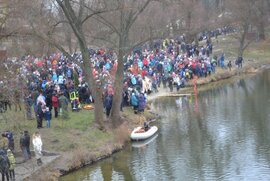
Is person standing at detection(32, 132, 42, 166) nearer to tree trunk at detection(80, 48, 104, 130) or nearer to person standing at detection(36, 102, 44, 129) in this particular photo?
person standing at detection(36, 102, 44, 129)

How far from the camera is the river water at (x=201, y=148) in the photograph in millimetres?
25766

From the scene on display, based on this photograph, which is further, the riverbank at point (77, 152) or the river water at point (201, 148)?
the river water at point (201, 148)

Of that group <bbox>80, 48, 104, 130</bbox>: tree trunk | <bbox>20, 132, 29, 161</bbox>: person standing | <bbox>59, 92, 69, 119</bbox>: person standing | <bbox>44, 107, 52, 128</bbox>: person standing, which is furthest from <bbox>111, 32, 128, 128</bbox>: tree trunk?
<bbox>20, 132, 29, 161</bbox>: person standing

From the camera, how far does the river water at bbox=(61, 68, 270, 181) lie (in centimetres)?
2577

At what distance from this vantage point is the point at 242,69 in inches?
2267

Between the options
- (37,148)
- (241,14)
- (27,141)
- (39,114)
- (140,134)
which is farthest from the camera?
(241,14)

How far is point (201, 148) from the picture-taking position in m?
29.7

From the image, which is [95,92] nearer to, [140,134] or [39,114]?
[140,134]

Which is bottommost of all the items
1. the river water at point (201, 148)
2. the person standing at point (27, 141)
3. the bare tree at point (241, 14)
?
the river water at point (201, 148)

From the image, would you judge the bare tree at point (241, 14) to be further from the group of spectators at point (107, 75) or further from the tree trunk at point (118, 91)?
the tree trunk at point (118, 91)

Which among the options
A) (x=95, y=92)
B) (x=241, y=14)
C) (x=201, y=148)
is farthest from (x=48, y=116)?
(x=241, y=14)

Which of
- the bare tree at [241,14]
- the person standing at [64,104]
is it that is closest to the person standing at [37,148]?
the person standing at [64,104]

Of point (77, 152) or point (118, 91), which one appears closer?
point (77, 152)

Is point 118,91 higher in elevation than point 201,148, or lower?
higher
